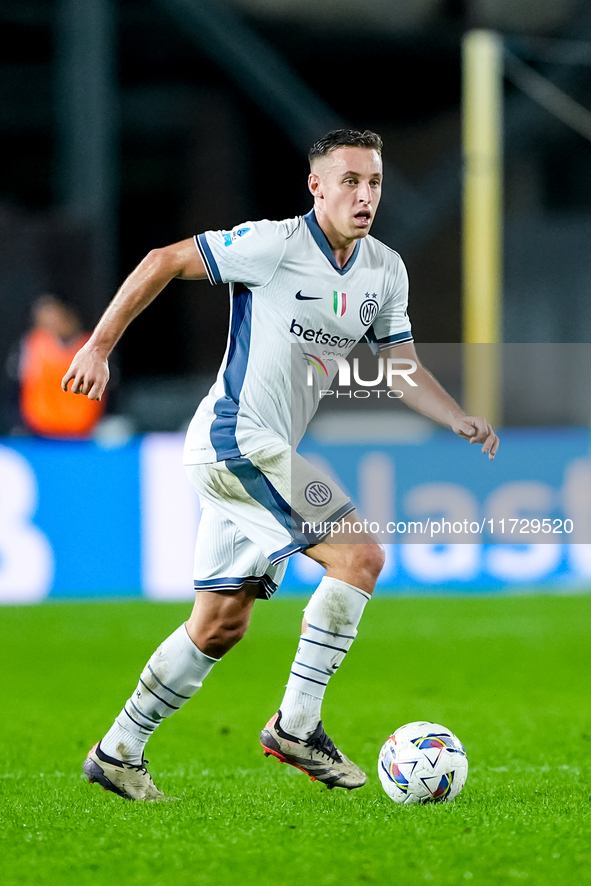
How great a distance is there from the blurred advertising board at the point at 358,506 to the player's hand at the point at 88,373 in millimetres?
5564

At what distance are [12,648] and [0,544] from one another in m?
1.33

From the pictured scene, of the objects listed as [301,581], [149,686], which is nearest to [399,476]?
[301,581]

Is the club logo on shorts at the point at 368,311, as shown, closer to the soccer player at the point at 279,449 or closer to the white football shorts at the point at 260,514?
the soccer player at the point at 279,449

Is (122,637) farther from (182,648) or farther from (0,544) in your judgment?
(182,648)

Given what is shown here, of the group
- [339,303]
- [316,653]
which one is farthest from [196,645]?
[339,303]

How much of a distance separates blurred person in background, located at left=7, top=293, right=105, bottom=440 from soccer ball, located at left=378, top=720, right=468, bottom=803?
7.04 m

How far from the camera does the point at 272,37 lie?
17.1m

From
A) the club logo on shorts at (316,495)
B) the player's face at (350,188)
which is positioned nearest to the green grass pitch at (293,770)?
the club logo on shorts at (316,495)

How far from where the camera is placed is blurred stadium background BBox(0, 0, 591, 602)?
9.28 metres

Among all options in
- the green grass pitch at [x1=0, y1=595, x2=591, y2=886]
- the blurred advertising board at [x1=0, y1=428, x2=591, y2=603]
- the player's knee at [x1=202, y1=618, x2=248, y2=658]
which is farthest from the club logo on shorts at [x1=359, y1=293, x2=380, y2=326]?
the blurred advertising board at [x1=0, y1=428, x2=591, y2=603]

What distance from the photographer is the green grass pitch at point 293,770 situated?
3186 mm

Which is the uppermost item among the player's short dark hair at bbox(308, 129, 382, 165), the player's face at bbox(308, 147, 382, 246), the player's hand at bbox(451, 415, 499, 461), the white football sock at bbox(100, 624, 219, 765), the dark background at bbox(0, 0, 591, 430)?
the dark background at bbox(0, 0, 591, 430)

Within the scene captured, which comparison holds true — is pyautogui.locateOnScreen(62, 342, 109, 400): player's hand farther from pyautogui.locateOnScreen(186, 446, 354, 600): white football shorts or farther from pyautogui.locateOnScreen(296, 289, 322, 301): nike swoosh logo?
pyautogui.locateOnScreen(296, 289, 322, 301): nike swoosh logo

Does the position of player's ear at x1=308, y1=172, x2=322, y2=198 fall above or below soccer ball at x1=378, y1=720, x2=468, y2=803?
above
